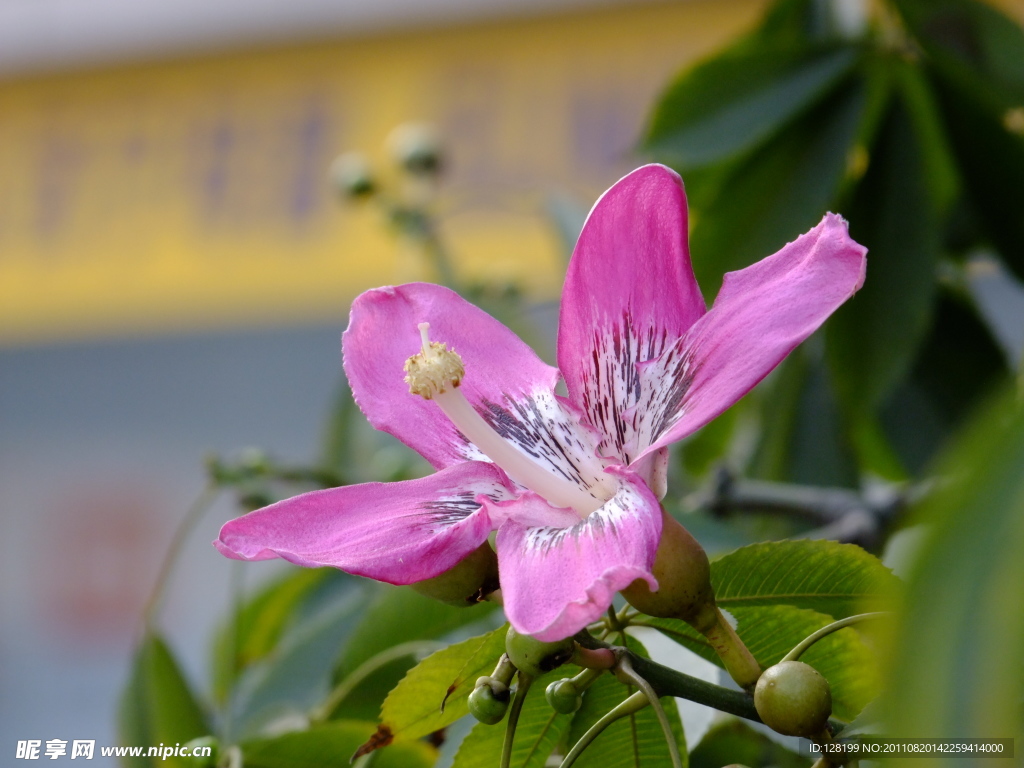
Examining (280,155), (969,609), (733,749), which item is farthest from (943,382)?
(280,155)

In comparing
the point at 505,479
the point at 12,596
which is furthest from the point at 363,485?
the point at 12,596

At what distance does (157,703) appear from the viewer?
0.48 metres

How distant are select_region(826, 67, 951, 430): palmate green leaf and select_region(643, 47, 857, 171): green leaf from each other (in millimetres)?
59

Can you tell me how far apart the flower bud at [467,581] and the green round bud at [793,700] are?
76mm

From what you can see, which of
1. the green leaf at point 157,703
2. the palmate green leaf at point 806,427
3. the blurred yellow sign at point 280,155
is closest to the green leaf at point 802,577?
the green leaf at point 157,703

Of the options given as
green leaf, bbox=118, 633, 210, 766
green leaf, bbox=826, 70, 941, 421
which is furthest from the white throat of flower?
green leaf, bbox=826, 70, 941, 421

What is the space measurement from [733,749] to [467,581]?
0.21 metres

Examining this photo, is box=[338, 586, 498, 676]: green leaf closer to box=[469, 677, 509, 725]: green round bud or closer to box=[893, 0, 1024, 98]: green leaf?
box=[469, 677, 509, 725]: green round bud

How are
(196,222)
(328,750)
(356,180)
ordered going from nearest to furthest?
(328,750)
(356,180)
(196,222)

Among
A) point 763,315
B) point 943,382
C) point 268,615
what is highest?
point 763,315

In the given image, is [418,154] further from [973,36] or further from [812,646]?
[812,646]

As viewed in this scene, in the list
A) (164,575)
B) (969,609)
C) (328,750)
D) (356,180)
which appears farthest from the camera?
(356,180)

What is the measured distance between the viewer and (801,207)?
62cm

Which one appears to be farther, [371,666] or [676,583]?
[371,666]
